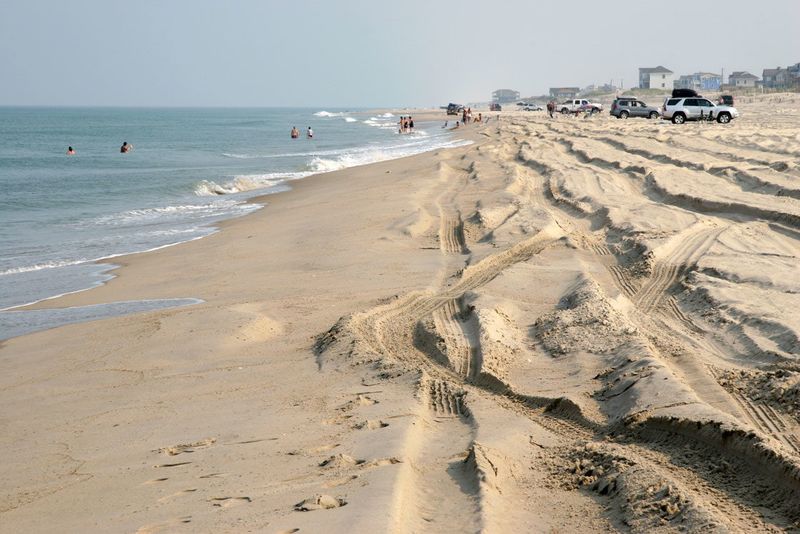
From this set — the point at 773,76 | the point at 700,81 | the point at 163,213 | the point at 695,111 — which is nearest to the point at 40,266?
the point at 163,213

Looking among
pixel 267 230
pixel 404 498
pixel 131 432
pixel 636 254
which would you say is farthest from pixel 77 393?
pixel 267 230

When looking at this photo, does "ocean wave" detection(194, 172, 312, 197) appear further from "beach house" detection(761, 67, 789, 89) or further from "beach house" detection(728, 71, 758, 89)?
"beach house" detection(728, 71, 758, 89)

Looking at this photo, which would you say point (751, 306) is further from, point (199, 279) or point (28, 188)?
point (28, 188)

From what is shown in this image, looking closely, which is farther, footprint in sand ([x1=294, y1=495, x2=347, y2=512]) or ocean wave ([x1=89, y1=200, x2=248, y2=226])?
ocean wave ([x1=89, y1=200, x2=248, y2=226])

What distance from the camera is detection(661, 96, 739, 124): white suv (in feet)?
125

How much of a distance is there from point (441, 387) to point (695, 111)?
37676 mm

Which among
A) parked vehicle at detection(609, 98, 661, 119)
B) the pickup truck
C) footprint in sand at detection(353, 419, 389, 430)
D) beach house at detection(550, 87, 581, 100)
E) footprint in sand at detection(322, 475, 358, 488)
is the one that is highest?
beach house at detection(550, 87, 581, 100)

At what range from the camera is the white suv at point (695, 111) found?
38.2m

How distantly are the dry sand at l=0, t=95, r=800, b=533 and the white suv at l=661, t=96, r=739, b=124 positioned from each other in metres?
28.9

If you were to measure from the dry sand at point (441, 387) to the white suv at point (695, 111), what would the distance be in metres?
28.9

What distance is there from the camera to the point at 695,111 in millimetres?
39156

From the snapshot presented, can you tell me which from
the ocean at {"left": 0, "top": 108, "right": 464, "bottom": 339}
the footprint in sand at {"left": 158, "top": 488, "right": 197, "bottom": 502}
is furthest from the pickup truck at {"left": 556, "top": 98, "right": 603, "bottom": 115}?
the footprint in sand at {"left": 158, "top": 488, "right": 197, "bottom": 502}

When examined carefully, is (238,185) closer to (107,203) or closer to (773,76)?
(107,203)

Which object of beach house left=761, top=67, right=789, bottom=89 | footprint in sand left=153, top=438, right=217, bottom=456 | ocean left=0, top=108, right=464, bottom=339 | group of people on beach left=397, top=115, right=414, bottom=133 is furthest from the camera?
beach house left=761, top=67, right=789, bottom=89
